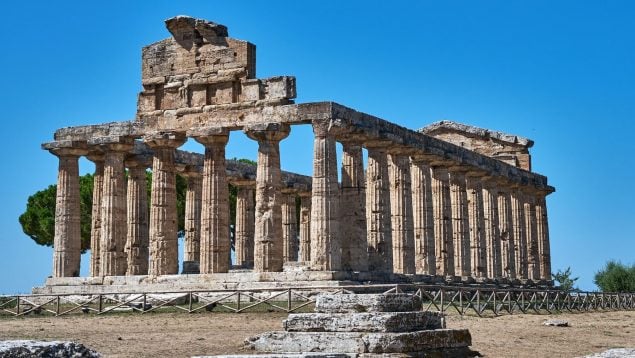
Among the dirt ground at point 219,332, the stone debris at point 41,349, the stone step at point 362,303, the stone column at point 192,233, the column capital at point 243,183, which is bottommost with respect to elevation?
the dirt ground at point 219,332

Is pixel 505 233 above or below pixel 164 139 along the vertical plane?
below

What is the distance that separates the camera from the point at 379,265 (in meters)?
40.3

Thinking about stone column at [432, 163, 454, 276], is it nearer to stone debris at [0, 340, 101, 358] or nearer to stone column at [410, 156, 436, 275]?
stone column at [410, 156, 436, 275]

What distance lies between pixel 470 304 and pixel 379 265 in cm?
904

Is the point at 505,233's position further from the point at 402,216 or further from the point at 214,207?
the point at 214,207

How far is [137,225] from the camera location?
137ft

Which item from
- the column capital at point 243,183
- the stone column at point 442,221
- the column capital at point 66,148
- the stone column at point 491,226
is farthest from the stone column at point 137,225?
the stone column at point 491,226

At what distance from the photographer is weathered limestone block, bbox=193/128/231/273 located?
128ft

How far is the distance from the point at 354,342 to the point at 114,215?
2611 centimetres

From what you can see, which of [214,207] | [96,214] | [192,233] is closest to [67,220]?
[96,214]

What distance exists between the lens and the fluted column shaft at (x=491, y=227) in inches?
2062

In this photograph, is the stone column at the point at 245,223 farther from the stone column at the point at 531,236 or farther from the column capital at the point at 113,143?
the stone column at the point at 531,236

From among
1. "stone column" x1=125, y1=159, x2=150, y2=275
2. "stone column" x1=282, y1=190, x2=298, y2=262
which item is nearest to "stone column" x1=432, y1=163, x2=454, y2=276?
"stone column" x1=282, y1=190, x2=298, y2=262

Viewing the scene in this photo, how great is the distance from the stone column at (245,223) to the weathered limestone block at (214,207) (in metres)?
10.8
